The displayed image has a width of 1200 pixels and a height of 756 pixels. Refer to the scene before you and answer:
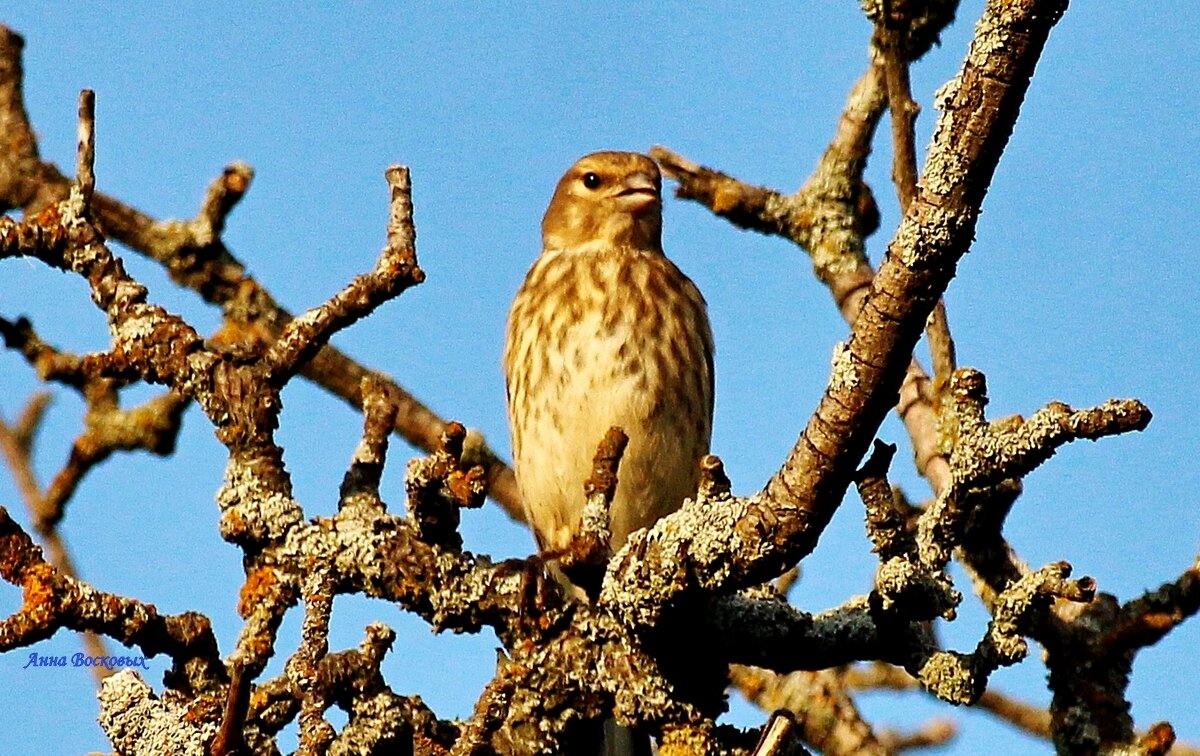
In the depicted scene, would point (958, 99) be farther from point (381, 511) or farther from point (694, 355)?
point (694, 355)

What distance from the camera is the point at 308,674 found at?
4.15m

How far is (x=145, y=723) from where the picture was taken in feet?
13.6

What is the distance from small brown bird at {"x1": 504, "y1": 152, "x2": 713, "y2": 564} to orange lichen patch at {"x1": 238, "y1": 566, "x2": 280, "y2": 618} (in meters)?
1.80

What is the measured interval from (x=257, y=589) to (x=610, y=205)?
137 inches

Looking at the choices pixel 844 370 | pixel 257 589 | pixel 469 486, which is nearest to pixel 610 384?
pixel 469 486

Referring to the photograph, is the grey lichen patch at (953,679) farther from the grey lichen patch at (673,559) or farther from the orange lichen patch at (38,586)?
the orange lichen patch at (38,586)

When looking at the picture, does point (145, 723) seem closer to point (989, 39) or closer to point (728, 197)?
point (989, 39)

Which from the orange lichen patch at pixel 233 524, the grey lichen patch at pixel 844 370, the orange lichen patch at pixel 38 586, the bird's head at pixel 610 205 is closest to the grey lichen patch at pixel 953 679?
the grey lichen patch at pixel 844 370

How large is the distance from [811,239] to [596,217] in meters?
1.18

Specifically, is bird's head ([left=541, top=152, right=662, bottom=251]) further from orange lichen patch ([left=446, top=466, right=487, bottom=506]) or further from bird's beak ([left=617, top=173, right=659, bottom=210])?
orange lichen patch ([left=446, top=466, right=487, bottom=506])

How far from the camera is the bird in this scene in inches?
252

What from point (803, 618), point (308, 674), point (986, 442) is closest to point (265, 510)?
point (308, 674)

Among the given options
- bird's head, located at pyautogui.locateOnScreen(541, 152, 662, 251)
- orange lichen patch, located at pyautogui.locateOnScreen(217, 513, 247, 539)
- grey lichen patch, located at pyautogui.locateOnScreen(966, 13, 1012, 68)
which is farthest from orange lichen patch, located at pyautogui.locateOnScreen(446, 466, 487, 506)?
bird's head, located at pyautogui.locateOnScreen(541, 152, 662, 251)

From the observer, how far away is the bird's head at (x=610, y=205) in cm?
749
